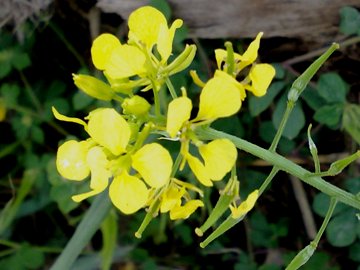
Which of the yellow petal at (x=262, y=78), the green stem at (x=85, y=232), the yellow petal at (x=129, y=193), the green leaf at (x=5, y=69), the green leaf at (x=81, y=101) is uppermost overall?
the yellow petal at (x=262, y=78)

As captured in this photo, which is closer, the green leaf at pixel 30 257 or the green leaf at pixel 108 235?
A: the green leaf at pixel 108 235

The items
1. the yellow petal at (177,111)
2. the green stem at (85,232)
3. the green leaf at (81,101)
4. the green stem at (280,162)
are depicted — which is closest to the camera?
the yellow petal at (177,111)

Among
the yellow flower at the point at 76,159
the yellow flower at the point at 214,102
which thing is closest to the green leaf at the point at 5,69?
the yellow flower at the point at 76,159

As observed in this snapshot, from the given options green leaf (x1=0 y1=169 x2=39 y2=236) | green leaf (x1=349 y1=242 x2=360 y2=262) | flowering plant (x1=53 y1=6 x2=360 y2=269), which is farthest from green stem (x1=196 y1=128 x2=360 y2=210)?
green leaf (x1=0 y1=169 x2=39 y2=236)

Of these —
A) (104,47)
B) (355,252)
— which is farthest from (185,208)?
(355,252)

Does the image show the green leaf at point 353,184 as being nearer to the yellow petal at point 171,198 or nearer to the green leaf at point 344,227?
the green leaf at point 344,227

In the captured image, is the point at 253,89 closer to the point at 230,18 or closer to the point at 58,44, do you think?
the point at 230,18

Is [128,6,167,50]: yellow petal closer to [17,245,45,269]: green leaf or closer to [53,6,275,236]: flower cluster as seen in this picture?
[53,6,275,236]: flower cluster
